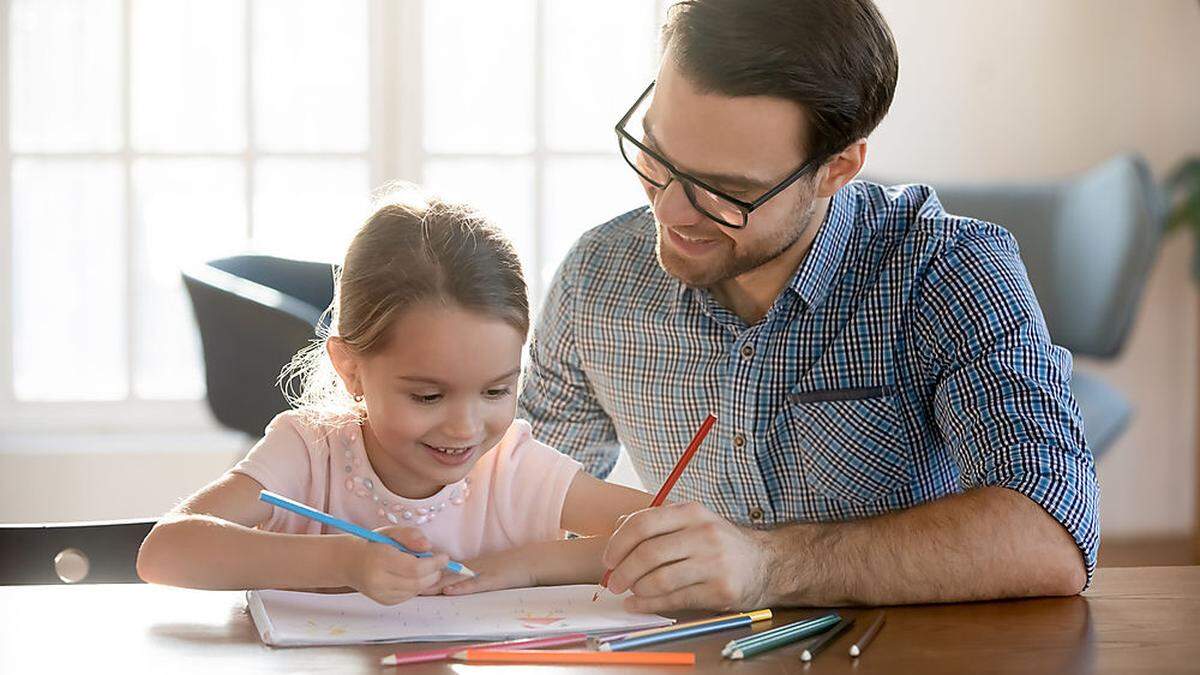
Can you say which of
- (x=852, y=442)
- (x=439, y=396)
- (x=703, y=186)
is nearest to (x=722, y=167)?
(x=703, y=186)

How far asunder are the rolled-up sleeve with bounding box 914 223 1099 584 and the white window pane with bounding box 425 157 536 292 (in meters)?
2.57

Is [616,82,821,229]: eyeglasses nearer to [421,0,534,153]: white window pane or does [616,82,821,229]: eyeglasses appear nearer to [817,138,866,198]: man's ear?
[817,138,866,198]: man's ear

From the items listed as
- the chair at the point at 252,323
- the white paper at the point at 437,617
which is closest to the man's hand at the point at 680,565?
the white paper at the point at 437,617

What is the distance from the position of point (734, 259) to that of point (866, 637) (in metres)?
0.67

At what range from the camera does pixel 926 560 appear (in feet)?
4.34

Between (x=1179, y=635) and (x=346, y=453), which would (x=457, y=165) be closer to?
(x=346, y=453)

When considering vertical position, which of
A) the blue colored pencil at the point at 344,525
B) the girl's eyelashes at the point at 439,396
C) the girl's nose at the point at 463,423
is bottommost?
the blue colored pencil at the point at 344,525

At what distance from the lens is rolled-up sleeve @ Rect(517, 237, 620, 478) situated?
1.94m

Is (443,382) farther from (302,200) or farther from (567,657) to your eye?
(302,200)

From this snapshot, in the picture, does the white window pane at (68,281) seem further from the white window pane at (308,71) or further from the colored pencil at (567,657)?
the colored pencil at (567,657)

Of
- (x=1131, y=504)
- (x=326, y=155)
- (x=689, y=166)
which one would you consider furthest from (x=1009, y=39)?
(x=689, y=166)

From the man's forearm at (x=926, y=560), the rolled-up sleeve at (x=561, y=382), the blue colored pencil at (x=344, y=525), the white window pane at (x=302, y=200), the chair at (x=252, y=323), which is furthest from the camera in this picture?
the white window pane at (x=302, y=200)

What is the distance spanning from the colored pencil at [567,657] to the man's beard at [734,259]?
71 cm

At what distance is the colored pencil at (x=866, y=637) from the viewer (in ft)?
3.59
